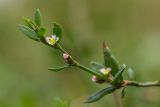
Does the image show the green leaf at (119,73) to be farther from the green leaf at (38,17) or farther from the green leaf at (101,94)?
the green leaf at (38,17)

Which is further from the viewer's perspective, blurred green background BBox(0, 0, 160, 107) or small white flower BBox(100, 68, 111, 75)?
blurred green background BBox(0, 0, 160, 107)

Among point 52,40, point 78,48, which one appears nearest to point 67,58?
point 52,40

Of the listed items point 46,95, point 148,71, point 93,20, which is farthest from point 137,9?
point 46,95

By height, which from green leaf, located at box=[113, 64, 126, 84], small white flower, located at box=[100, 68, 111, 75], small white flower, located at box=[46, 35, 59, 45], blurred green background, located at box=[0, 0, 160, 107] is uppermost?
blurred green background, located at box=[0, 0, 160, 107]

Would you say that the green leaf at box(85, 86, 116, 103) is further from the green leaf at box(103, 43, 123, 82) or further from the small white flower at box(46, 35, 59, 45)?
the small white flower at box(46, 35, 59, 45)

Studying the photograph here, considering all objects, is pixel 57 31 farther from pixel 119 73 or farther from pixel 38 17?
pixel 119 73

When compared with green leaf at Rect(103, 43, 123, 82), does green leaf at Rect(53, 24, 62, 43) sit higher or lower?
higher

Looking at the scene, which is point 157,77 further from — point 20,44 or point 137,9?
point 20,44

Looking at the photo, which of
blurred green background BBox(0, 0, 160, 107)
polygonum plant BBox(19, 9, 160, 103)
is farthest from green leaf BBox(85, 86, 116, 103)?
blurred green background BBox(0, 0, 160, 107)

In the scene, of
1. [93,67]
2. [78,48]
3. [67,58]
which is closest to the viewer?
[67,58]
